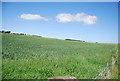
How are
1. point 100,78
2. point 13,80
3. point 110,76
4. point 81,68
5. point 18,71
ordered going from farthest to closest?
point 81,68 < point 110,76 < point 100,78 < point 18,71 < point 13,80

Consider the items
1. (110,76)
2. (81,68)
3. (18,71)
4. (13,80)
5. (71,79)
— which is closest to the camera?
(71,79)

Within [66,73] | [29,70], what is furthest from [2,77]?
[66,73]

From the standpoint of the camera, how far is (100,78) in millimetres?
10047

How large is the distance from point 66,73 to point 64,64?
189cm

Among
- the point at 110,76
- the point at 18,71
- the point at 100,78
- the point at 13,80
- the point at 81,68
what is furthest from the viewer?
the point at 81,68

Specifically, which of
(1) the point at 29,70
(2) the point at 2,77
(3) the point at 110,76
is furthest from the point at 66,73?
(2) the point at 2,77

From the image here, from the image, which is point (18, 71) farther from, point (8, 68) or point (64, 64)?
point (64, 64)

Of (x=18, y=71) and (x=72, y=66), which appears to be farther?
(x=72, y=66)

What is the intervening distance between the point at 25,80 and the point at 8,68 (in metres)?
1.76

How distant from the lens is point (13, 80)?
7.91 metres

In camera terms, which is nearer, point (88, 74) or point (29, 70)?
point (29, 70)

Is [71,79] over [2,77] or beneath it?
over

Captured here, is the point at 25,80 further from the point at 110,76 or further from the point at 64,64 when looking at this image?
the point at 110,76

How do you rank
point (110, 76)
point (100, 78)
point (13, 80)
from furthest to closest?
point (110, 76) → point (100, 78) → point (13, 80)
